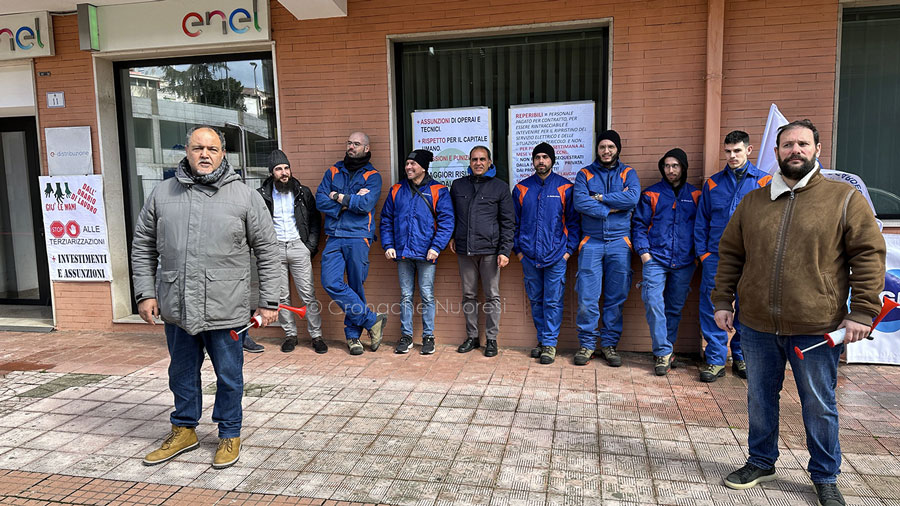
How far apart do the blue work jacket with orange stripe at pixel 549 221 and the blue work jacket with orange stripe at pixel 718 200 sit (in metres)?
1.06

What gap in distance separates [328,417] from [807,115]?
4750 mm

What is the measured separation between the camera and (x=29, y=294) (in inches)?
322

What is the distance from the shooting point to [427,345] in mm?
5953

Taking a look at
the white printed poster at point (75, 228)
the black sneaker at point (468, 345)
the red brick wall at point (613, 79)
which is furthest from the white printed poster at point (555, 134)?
the white printed poster at point (75, 228)

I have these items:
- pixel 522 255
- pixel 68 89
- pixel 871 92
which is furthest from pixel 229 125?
pixel 871 92

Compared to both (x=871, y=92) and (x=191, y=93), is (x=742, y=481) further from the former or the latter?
(x=191, y=93)

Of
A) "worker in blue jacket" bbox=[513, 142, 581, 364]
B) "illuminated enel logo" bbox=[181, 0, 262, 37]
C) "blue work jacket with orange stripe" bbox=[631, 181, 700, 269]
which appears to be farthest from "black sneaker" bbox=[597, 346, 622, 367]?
"illuminated enel logo" bbox=[181, 0, 262, 37]

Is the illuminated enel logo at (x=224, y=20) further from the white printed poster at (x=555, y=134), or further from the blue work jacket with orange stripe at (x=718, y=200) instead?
the blue work jacket with orange stripe at (x=718, y=200)

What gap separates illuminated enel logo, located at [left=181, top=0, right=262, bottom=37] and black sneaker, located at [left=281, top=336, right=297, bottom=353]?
3158 millimetres

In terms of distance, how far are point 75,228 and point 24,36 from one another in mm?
2155

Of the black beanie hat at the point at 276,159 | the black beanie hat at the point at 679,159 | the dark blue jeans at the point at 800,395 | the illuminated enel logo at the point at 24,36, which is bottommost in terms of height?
the dark blue jeans at the point at 800,395

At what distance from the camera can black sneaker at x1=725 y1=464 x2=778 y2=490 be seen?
3.20 m

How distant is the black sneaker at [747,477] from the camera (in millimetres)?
3199

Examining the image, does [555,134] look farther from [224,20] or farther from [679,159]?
[224,20]
